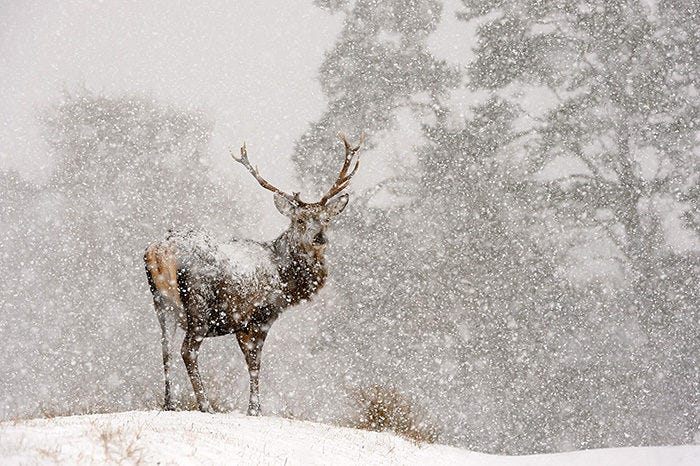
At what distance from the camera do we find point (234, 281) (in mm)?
8477

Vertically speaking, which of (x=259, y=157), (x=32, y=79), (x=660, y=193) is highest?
(x=32, y=79)

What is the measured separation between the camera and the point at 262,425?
7738 millimetres

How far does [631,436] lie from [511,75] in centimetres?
894

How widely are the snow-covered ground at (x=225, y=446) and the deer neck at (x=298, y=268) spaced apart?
153cm

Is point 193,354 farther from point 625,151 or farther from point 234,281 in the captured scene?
point 625,151

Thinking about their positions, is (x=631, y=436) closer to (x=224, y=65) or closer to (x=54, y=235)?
(x=54, y=235)

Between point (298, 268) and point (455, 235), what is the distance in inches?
414

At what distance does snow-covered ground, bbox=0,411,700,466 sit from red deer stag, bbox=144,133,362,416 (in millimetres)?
775

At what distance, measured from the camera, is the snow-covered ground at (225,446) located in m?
4.58

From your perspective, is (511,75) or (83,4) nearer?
(511,75)

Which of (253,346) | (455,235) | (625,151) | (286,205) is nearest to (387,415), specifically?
(253,346)

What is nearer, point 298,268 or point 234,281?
point 234,281

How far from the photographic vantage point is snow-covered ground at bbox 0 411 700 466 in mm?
4582

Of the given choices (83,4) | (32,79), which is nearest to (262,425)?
(32,79)
